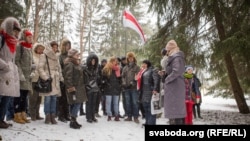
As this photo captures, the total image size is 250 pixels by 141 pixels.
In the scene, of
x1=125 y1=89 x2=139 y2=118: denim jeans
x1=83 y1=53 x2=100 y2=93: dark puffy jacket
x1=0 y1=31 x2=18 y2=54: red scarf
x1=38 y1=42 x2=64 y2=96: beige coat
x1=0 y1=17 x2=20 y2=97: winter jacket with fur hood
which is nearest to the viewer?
x1=0 y1=17 x2=20 y2=97: winter jacket with fur hood

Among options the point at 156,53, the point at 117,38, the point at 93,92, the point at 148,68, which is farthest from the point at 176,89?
the point at 117,38

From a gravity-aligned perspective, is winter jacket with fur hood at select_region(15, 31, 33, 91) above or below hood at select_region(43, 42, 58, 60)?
below

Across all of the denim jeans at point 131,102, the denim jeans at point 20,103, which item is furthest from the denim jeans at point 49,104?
the denim jeans at point 131,102

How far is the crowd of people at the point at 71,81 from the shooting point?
19.3ft

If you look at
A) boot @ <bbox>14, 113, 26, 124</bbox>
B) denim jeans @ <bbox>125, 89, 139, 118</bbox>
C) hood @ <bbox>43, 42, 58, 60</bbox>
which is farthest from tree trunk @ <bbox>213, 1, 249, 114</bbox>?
boot @ <bbox>14, 113, 26, 124</bbox>

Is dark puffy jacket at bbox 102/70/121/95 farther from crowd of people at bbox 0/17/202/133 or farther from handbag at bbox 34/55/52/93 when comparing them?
handbag at bbox 34/55/52/93

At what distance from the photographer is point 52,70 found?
24.7ft

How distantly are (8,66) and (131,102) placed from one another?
4.69 m

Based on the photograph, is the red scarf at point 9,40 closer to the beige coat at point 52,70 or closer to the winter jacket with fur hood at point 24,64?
the winter jacket with fur hood at point 24,64

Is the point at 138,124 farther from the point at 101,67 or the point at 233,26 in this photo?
the point at 233,26

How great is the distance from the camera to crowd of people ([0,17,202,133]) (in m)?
5.88

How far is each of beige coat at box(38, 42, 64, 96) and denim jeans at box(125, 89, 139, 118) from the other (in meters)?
2.56

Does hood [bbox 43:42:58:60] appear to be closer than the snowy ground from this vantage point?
No

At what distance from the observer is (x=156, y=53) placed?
12.0 m
